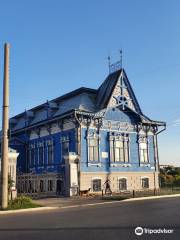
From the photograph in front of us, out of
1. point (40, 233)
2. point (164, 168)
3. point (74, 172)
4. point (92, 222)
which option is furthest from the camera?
point (164, 168)

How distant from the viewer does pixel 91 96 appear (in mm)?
41656

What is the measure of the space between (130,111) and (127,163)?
6027mm

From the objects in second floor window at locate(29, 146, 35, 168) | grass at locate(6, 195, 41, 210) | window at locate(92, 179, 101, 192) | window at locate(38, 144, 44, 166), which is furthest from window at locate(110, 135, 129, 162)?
grass at locate(6, 195, 41, 210)

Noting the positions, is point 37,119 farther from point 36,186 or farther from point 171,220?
point 171,220

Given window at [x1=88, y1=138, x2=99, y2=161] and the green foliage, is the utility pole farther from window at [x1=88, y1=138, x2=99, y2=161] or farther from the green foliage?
the green foliage

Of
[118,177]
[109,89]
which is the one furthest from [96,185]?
[109,89]

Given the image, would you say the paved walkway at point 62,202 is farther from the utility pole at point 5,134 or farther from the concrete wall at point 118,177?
the concrete wall at point 118,177

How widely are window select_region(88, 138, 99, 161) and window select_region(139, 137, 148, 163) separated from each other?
274 inches

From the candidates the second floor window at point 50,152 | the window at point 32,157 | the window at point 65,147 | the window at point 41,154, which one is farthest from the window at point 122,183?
the window at point 32,157

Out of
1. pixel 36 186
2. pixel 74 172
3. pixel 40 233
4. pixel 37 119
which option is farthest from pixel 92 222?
pixel 37 119

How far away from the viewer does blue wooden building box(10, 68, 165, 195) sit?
36500 mm

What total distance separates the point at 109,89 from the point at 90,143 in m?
7.07

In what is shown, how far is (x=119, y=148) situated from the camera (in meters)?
40.3

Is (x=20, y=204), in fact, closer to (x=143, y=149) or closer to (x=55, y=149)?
(x=55, y=149)
